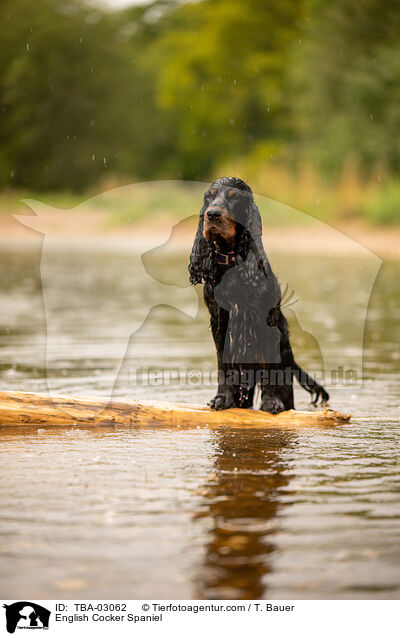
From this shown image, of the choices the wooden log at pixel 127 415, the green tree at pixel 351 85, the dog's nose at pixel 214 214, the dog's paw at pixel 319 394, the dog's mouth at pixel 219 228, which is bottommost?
the wooden log at pixel 127 415

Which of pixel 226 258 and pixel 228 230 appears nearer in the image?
pixel 228 230

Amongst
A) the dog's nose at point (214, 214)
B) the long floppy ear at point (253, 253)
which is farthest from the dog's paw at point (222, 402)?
the dog's nose at point (214, 214)

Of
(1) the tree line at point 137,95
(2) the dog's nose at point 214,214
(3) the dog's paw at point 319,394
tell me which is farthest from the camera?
(1) the tree line at point 137,95

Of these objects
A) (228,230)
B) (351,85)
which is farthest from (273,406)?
(351,85)

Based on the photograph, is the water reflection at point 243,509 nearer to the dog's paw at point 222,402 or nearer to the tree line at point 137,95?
the dog's paw at point 222,402

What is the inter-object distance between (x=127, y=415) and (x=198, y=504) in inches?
66.8

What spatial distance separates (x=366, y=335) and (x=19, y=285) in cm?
789

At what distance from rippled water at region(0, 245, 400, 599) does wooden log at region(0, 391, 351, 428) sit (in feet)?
0.30
